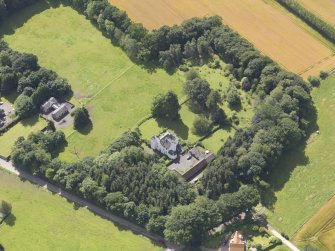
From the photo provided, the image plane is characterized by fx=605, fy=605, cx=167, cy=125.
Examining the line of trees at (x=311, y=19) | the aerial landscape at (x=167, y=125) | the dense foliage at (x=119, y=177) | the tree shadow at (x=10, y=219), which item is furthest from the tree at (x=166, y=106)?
the line of trees at (x=311, y=19)

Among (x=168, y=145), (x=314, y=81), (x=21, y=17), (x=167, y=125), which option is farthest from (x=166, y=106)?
(x=21, y=17)

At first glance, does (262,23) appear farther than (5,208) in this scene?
Yes

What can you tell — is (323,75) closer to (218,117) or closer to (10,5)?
(218,117)

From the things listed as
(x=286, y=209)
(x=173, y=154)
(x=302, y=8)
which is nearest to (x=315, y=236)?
(x=286, y=209)

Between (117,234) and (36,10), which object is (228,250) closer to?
(117,234)

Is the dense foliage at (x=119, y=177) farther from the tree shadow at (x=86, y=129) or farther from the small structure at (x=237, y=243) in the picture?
the small structure at (x=237, y=243)

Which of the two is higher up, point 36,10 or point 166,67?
point 166,67
